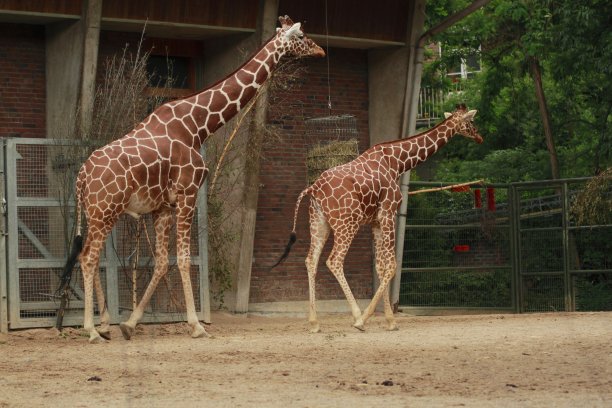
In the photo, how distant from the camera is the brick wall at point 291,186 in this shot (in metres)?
19.6

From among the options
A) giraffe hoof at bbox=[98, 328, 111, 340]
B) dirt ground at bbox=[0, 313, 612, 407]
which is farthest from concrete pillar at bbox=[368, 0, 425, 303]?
giraffe hoof at bbox=[98, 328, 111, 340]

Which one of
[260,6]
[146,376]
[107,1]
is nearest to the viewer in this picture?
[146,376]

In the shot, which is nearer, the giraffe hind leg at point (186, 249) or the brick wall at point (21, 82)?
the giraffe hind leg at point (186, 249)

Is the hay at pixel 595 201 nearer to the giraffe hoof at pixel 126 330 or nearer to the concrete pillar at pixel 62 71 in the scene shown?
the concrete pillar at pixel 62 71

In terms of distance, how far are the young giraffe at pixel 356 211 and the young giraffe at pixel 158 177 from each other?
1452mm

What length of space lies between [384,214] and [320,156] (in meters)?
3.03

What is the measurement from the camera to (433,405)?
342 inches

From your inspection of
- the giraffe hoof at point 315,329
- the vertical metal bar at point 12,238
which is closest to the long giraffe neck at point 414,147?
the giraffe hoof at point 315,329

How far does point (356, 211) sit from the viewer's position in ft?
49.8

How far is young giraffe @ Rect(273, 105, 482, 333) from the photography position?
15125 millimetres

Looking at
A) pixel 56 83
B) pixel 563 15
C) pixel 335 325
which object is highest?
pixel 563 15

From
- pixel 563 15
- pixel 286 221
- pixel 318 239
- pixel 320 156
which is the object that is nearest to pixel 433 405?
pixel 318 239

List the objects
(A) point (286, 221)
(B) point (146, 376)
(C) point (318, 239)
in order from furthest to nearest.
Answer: (A) point (286, 221) < (C) point (318, 239) < (B) point (146, 376)

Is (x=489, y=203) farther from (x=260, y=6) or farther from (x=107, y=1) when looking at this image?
(x=107, y=1)
